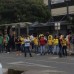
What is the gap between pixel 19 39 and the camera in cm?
3108

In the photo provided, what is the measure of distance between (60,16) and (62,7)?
138 cm

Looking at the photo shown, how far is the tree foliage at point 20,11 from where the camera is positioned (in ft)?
158

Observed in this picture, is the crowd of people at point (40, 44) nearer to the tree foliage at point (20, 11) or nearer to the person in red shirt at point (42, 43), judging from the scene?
the person in red shirt at point (42, 43)

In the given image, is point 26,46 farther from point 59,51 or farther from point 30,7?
point 30,7

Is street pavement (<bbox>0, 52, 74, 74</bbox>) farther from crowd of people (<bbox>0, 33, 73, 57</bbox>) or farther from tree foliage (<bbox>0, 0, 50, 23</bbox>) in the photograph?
tree foliage (<bbox>0, 0, 50, 23</bbox>)

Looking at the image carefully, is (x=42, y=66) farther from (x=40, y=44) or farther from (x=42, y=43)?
(x=40, y=44)

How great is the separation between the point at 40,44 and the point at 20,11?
775 inches

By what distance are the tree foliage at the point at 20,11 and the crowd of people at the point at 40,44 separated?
14232 mm

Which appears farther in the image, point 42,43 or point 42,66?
point 42,43

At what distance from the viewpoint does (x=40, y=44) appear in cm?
2944

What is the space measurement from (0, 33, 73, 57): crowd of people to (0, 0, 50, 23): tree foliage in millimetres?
14232

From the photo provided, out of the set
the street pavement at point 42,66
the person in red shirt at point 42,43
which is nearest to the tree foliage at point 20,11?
the person in red shirt at point 42,43

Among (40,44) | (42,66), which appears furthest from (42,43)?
(42,66)

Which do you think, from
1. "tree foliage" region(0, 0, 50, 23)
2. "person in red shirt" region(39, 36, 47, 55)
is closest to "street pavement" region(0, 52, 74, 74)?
"person in red shirt" region(39, 36, 47, 55)
